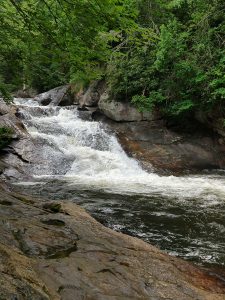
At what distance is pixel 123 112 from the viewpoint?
54.1 feet

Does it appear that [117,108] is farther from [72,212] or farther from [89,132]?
[72,212]

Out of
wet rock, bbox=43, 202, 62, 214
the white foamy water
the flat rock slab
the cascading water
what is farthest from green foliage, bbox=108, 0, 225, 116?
the flat rock slab

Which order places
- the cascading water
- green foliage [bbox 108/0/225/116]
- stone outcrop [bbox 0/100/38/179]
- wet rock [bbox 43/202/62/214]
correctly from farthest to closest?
1. green foliage [bbox 108/0/225/116]
2. stone outcrop [bbox 0/100/38/179]
3. the cascading water
4. wet rock [bbox 43/202/62/214]

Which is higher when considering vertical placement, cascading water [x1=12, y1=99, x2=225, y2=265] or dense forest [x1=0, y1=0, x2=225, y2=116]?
dense forest [x1=0, y1=0, x2=225, y2=116]

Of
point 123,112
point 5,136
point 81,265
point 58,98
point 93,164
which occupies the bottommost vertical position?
point 81,265

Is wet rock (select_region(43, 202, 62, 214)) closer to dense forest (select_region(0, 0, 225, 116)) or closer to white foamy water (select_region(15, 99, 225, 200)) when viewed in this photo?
dense forest (select_region(0, 0, 225, 116))

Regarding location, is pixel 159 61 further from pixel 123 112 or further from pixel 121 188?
pixel 121 188

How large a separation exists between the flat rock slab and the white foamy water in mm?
4509

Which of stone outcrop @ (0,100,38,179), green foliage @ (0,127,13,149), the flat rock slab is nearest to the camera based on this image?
the flat rock slab

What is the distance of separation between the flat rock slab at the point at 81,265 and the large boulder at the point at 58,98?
16830 millimetres

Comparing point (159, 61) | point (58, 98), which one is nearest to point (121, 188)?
point (159, 61)

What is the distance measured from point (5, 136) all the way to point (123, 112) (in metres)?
5.52

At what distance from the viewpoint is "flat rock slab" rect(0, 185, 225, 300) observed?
341 cm

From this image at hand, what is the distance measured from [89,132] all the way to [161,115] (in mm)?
3325
